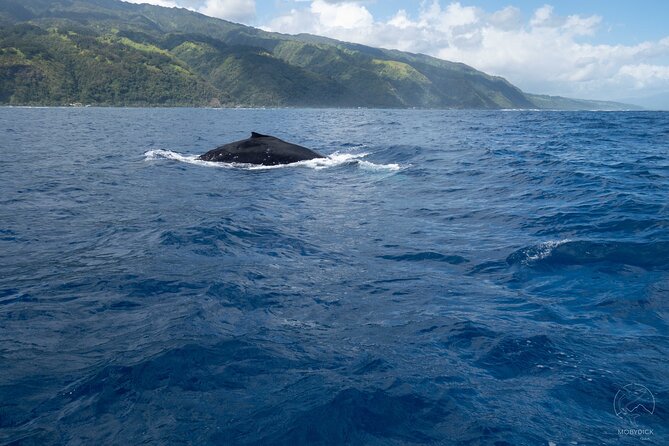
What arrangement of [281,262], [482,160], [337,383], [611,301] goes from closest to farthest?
1. [337,383]
2. [611,301]
3. [281,262]
4. [482,160]

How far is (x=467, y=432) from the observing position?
17.2ft

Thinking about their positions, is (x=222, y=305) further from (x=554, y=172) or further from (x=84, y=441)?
(x=554, y=172)

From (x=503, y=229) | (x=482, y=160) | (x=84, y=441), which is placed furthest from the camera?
(x=482, y=160)

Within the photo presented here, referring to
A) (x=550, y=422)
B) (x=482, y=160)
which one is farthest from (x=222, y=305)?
(x=482, y=160)

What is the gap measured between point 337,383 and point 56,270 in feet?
25.5

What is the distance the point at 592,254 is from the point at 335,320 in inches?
284

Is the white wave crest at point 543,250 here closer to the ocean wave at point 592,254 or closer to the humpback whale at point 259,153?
the ocean wave at point 592,254

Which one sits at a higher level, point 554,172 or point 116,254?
point 554,172

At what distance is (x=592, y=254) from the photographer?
11164 millimetres

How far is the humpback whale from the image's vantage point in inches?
1101

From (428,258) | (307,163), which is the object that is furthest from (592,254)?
(307,163)

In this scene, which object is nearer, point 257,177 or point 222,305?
point 222,305

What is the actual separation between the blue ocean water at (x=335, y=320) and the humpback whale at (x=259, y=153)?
33.2 ft

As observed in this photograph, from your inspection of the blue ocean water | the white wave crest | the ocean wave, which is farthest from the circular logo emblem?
the white wave crest
